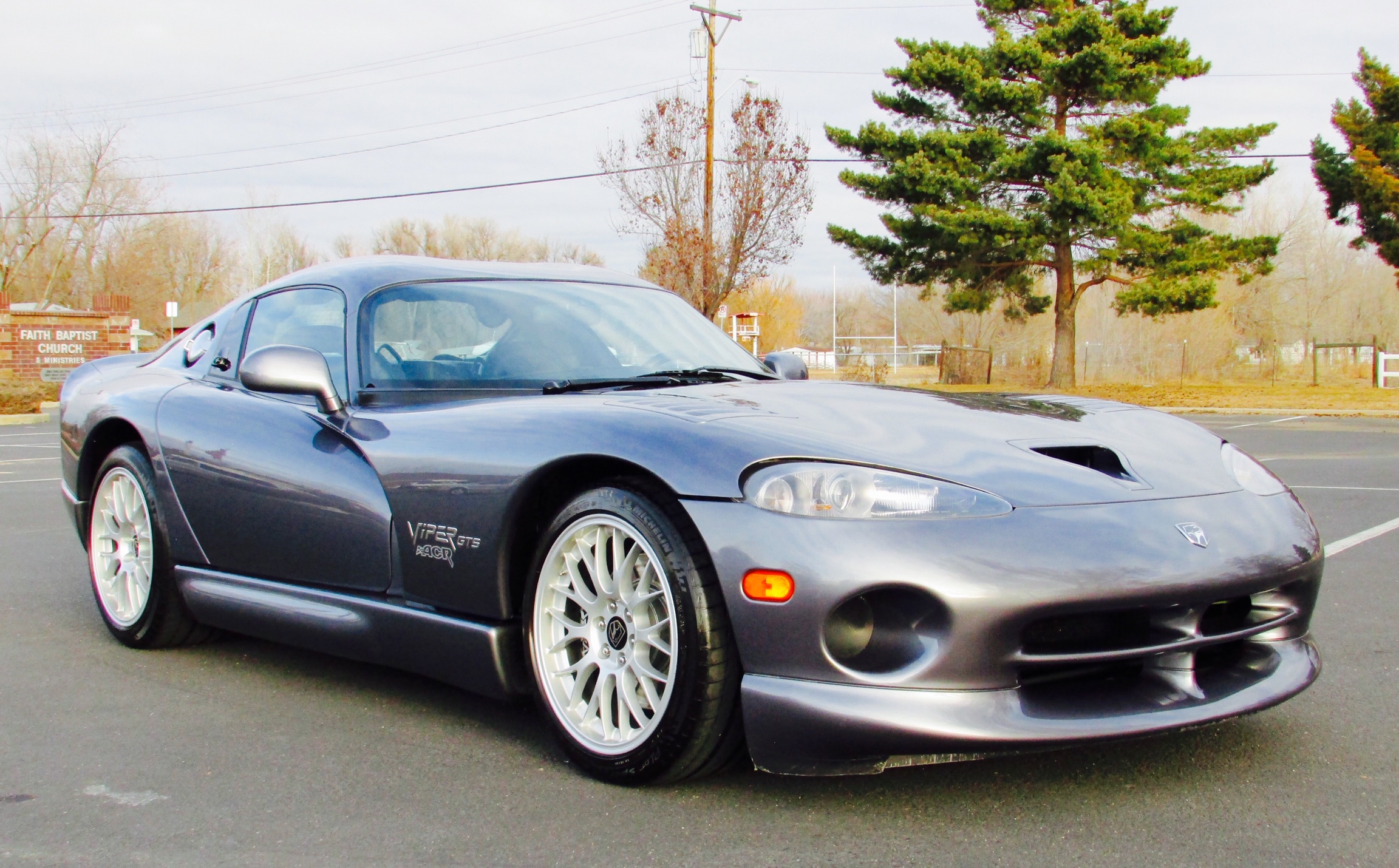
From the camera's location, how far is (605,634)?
9.68ft

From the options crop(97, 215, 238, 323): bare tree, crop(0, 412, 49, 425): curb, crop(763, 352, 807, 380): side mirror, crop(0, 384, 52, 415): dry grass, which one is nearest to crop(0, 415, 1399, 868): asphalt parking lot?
crop(763, 352, 807, 380): side mirror

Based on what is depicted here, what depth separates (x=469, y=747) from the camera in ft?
10.5

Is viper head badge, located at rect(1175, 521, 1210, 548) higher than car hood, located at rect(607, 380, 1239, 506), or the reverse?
car hood, located at rect(607, 380, 1239, 506)

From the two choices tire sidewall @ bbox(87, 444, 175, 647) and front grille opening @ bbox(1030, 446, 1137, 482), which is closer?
front grille opening @ bbox(1030, 446, 1137, 482)

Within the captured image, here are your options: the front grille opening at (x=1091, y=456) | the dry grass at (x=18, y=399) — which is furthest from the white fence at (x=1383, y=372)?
the front grille opening at (x=1091, y=456)

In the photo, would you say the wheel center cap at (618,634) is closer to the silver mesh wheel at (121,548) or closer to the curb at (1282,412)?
the silver mesh wheel at (121,548)

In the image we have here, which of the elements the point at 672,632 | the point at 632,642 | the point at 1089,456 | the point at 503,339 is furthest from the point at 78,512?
the point at 1089,456

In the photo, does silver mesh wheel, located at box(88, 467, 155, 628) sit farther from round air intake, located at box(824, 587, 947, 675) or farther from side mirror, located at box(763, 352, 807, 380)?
round air intake, located at box(824, 587, 947, 675)

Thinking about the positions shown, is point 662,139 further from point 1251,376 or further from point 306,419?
point 306,419

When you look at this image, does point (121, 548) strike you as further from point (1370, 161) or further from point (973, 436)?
point (1370, 161)

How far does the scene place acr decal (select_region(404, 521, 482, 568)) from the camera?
123 inches

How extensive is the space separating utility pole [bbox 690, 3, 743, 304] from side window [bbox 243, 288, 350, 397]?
26.1 metres

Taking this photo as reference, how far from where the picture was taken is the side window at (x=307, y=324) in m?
3.85

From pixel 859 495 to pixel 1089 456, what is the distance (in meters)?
0.79
